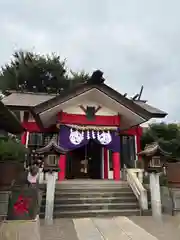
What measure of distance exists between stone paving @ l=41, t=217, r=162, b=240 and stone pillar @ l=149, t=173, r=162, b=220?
1.11 m

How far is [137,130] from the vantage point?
14305 millimetres

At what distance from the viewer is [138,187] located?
27.7 ft

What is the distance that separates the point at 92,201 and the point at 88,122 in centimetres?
429

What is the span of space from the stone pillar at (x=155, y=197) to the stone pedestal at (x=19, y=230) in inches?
154

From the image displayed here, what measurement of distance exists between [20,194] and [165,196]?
16.5 ft

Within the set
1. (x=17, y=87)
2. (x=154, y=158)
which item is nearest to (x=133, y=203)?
(x=154, y=158)

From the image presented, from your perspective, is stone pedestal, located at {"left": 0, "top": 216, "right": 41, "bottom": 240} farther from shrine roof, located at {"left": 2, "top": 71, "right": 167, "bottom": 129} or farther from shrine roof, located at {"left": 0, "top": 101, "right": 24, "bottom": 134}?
shrine roof, located at {"left": 2, "top": 71, "right": 167, "bottom": 129}

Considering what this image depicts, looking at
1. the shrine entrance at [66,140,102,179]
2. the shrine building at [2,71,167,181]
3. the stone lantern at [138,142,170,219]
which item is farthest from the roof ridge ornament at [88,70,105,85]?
the stone lantern at [138,142,170,219]

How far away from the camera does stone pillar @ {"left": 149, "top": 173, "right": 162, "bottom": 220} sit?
24.7 feet

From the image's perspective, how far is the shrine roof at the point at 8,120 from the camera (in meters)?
5.02

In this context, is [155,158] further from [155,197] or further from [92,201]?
[92,201]

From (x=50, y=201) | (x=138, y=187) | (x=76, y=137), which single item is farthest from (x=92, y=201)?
(x=76, y=137)

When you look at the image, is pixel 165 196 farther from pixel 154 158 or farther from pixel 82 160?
pixel 82 160

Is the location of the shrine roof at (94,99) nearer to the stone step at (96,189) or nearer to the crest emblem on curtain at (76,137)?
the crest emblem on curtain at (76,137)
